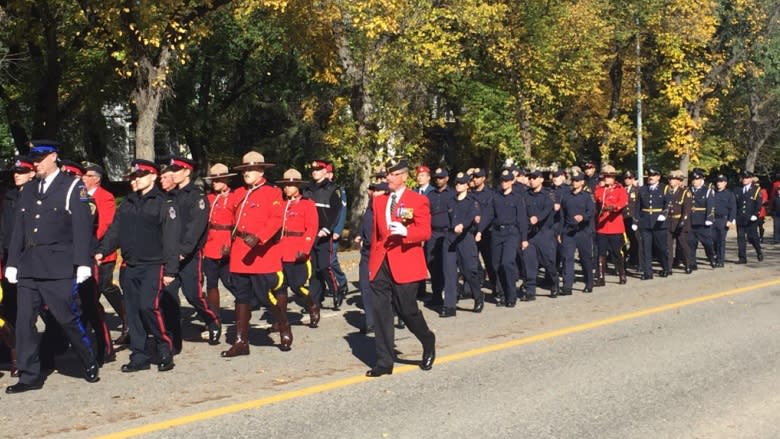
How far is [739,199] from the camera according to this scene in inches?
798

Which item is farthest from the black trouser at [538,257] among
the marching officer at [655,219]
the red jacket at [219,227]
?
the red jacket at [219,227]

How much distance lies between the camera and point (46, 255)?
7812 mm

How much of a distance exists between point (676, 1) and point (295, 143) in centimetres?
1406

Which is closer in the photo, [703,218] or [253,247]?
[253,247]

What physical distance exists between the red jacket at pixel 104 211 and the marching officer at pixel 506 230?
5051mm

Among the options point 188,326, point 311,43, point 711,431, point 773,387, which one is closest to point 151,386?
point 188,326

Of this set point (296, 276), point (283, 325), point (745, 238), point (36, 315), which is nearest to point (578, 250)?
point (296, 276)

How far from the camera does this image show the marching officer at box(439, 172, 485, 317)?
11.9 meters

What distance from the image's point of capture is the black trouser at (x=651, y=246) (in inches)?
626

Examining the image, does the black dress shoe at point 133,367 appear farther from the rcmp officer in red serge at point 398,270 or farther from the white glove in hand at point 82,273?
the rcmp officer in red serge at point 398,270

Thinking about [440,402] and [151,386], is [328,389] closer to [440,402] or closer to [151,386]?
[440,402]

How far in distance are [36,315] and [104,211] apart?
7.27ft

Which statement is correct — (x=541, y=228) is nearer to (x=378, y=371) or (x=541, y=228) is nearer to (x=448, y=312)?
(x=448, y=312)

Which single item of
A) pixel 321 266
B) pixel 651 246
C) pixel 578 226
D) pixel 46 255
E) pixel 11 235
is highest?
pixel 11 235
